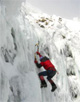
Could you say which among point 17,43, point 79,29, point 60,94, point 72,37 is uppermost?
point 79,29

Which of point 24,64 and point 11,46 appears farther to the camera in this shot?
point 24,64

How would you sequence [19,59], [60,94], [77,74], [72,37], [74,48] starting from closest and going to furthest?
[19,59] < [60,94] < [77,74] < [74,48] < [72,37]

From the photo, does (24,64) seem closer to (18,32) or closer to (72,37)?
(18,32)

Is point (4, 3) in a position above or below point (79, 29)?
below

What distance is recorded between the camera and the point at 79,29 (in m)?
17.9

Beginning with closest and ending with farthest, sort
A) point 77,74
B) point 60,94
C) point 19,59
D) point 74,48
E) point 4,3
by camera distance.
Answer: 1. point 4,3
2. point 19,59
3. point 60,94
4. point 77,74
5. point 74,48

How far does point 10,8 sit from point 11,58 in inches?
60.0

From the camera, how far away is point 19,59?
5426 mm

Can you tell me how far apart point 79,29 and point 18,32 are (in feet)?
42.6

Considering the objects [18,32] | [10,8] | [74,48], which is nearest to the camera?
[10,8]

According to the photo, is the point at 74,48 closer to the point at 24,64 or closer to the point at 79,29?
the point at 79,29

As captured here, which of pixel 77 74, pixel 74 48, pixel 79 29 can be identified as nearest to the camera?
pixel 77 74

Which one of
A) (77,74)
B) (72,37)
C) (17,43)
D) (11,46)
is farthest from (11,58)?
(72,37)

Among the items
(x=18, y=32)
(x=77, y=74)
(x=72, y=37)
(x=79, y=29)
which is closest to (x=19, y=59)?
(x=18, y=32)
